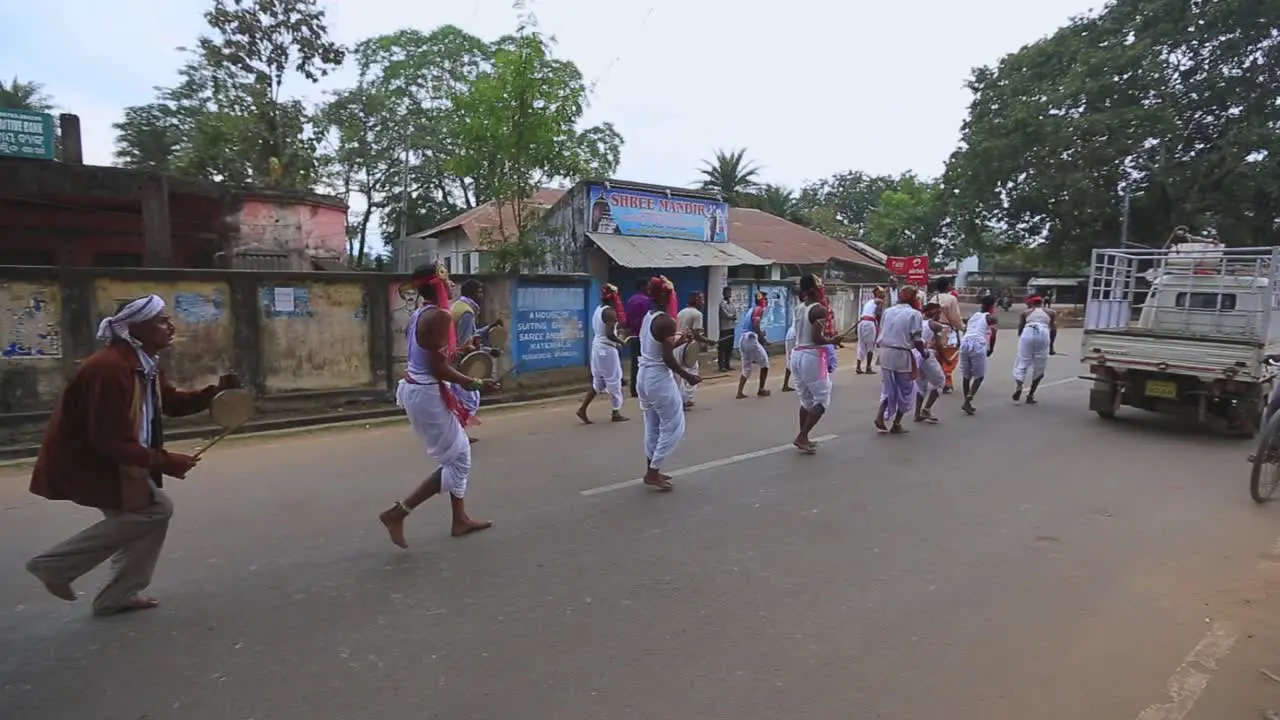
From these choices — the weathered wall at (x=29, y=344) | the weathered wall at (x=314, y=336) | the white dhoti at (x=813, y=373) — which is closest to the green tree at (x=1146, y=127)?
the white dhoti at (x=813, y=373)

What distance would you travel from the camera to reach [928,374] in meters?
9.59

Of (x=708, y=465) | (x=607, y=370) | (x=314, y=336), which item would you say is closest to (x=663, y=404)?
(x=708, y=465)

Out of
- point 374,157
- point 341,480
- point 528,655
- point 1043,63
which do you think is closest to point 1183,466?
point 528,655

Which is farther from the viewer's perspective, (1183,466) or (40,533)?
(1183,466)

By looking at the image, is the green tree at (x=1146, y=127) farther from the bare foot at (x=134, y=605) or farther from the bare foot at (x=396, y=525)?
the bare foot at (x=134, y=605)

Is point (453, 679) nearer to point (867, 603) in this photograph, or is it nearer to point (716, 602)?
point (716, 602)

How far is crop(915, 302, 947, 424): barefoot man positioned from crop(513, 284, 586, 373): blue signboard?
5.97 metres

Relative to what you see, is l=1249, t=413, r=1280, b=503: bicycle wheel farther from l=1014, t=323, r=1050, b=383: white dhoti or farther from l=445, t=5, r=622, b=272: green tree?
l=445, t=5, r=622, b=272: green tree

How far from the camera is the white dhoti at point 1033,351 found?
10961 millimetres

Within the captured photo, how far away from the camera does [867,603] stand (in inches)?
164

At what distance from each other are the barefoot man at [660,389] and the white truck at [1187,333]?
614cm

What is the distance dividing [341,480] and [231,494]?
2.81 feet

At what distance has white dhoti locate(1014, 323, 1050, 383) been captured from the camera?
11.0m

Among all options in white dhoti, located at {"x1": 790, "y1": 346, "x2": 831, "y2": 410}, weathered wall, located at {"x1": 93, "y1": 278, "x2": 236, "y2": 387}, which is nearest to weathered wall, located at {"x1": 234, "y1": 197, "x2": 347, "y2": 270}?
weathered wall, located at {"x1": 93, "y1": 278, "x2": 236, "y2": 387}
